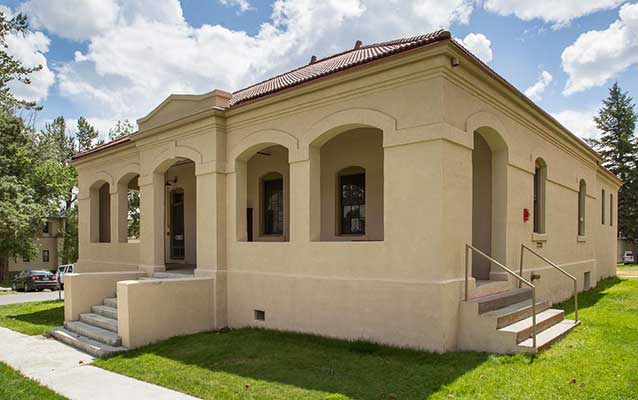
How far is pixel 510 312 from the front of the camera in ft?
25.2

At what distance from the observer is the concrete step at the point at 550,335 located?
6.92 meters

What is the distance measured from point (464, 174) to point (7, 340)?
972 cm

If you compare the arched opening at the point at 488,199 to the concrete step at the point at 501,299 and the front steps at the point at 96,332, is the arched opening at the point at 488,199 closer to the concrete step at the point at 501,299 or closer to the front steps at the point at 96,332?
the concrete step at the point at 501,299

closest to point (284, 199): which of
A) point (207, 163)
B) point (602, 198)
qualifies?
point (207, 163)

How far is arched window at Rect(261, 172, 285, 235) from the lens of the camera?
12.7 meters

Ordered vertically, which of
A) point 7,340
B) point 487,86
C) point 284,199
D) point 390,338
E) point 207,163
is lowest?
point 7,340

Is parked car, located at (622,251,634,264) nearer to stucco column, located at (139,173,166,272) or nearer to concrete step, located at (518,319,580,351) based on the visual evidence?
concrete step, located at (518,319,580,351)

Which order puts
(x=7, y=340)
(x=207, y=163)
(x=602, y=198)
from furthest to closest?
(x=602, y=198)
(x=207, y=163)
(x=7, y=340)

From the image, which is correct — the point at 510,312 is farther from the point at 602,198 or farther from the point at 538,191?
the point at 602,198

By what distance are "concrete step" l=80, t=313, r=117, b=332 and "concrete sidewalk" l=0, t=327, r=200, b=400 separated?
76 centimetres

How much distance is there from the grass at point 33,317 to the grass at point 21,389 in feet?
13.2

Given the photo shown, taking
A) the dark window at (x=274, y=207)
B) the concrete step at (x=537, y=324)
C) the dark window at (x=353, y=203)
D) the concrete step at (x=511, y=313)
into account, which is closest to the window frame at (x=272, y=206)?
the dark window at (x=274, y=207)

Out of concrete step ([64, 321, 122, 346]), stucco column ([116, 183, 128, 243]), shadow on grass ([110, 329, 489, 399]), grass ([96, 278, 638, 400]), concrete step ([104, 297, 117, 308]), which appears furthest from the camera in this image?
stucco column ([116, 183, 128, 243])

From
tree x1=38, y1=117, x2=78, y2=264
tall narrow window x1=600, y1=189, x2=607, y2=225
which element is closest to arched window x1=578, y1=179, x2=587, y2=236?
tall narrow window x1=600, y1=189, x2=607, y2=225
